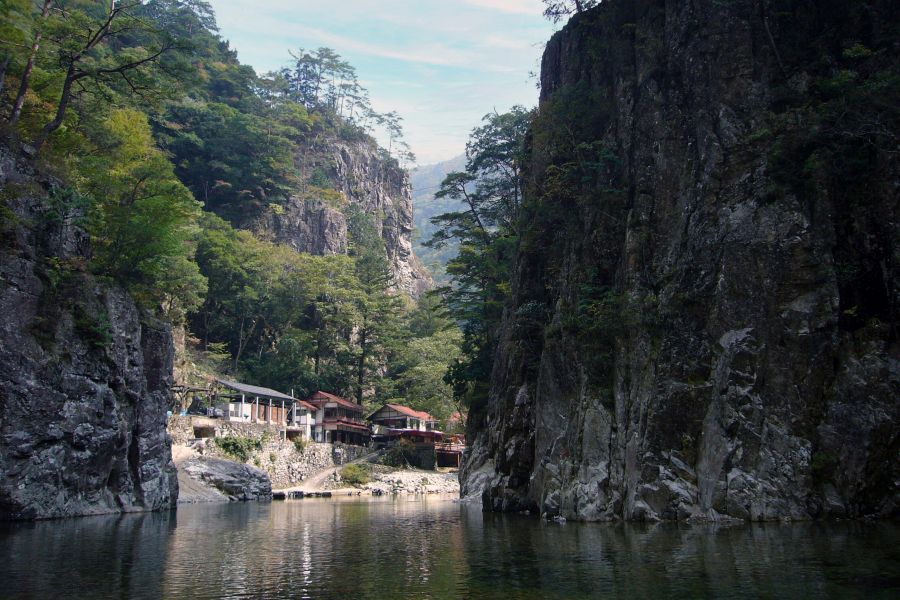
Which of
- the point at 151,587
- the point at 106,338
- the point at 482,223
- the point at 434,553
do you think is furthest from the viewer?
the point at 482,223

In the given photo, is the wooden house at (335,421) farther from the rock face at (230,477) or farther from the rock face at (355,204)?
the rock face at (355,204)

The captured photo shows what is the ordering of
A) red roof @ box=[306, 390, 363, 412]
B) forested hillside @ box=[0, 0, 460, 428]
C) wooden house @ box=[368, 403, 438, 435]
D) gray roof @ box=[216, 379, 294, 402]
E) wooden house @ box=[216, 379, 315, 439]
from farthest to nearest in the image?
wooden house @ box=[368, 403, 438, 435] → red roof @ box=[306, 390, 363, 412] → gray roof @ box=[216, 379, 294, 402] → wooden house @ box=[216, 379, 315, 439] → forested hillside @ box=[0, 0, 460, 428]

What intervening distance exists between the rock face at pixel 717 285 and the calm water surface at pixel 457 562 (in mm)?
2515

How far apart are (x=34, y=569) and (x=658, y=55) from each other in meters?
28.6

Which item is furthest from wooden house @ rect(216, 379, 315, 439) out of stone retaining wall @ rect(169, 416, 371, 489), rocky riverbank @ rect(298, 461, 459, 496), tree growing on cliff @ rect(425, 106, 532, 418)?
tree growing on cliff @ rect(425, 106, 532, 418)

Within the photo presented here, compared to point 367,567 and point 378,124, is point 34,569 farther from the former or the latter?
point 378,124

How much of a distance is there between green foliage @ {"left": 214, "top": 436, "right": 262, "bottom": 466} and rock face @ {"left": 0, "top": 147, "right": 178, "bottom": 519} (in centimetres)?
1500

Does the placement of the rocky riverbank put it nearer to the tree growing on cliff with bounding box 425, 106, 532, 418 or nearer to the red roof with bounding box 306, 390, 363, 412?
the red roof with bounding box 306, 390, 363, 412

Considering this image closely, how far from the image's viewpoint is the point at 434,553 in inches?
676

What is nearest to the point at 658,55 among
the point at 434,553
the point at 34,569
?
the point at 434,553

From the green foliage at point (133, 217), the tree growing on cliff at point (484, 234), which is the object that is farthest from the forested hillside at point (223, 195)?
the tree growing on cliff at point (484, 234)

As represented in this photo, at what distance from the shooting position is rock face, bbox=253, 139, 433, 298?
269 ft

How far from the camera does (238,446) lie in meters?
49.2

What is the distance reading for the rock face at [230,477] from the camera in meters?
43.6
